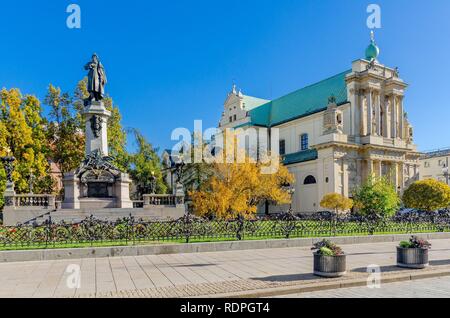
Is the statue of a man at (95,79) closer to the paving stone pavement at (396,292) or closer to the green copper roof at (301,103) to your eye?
the paving stone pavement at (396,292)

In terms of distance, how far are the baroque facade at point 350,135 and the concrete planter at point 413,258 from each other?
36658 mm

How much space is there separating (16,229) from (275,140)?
172 feet

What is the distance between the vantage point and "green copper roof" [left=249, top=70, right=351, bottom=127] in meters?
55.4

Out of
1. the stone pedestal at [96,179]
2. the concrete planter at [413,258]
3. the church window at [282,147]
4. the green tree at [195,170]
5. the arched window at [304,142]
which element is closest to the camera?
the concrete planter at [413,258]

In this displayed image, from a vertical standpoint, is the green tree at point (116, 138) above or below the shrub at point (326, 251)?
above

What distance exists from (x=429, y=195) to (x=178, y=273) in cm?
3540

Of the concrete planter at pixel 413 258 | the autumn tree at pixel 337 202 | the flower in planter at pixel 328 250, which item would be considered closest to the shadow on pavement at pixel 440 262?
the concrete planter at pixel 413 258

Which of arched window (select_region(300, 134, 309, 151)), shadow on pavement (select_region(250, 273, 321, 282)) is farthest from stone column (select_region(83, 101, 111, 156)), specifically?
arched window (select_region(300, 134, 309, 151))

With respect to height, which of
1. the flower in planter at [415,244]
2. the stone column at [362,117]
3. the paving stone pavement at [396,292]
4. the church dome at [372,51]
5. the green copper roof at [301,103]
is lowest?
the paving stone pavement at [396,292]

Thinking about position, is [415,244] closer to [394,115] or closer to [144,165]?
[144,165]

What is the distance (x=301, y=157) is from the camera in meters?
55.4

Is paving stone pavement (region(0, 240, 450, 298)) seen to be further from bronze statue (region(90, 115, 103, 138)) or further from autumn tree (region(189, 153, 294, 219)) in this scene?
autumn tree (region(189, 153, 294, 219))

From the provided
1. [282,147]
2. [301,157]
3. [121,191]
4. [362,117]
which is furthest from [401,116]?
[121,191]

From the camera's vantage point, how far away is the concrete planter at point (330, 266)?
32.9ft
